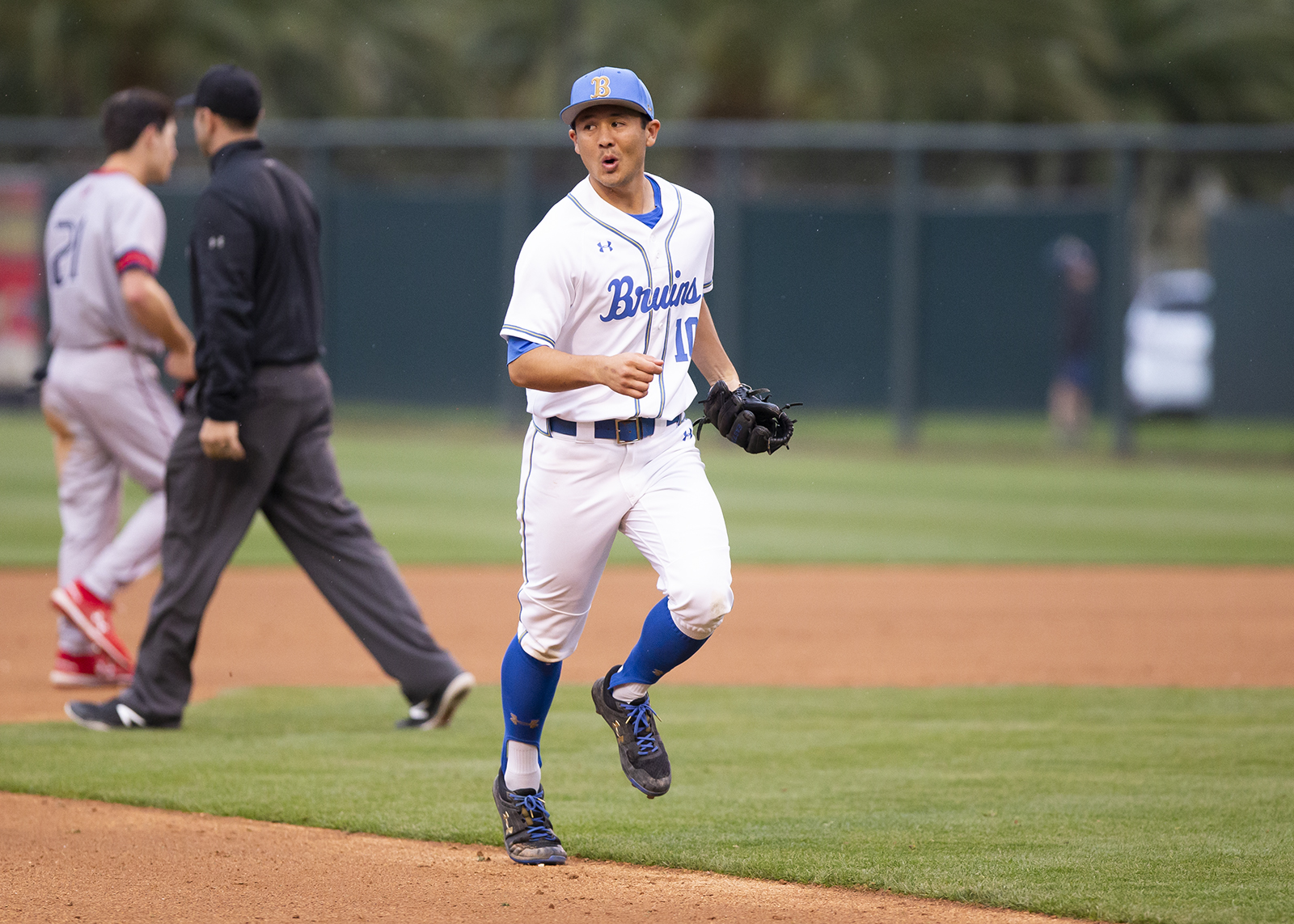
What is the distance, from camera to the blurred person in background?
1817 cm

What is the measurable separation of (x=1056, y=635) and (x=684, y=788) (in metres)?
3.60

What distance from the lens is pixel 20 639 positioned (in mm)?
7906

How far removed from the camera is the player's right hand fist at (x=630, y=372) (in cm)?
388

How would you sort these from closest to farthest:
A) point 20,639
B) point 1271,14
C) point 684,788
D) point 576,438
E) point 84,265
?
1. point 576,438
2. point 684,788
3. point 84,265
4. point 20,639
5. point 1271,14

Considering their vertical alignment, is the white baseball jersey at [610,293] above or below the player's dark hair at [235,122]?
below

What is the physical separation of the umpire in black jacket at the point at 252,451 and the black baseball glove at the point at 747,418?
76.7 inches

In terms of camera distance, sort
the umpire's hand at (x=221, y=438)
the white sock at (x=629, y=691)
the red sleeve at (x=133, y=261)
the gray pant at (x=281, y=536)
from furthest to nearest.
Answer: the red sleeve at (x=133, y=261)
the gray pant at (x=281, y=536)
the umpire's hand at (x=221, y=438)
the white sock at (x=629, y=691)

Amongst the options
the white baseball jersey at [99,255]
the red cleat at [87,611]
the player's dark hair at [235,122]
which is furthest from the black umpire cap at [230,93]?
the red cleat at [87,611]

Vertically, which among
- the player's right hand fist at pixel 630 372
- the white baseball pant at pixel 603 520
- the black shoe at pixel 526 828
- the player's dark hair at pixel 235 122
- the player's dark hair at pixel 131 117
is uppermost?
the player's dark hair at pixel 131 117

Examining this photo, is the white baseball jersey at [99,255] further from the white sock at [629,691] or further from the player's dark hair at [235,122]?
the white sock at [629,691]

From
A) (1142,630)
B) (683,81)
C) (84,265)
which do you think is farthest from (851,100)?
(84,265)

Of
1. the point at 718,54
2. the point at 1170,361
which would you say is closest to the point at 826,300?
the point at 1170,361

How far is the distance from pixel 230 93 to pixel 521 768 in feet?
9.21

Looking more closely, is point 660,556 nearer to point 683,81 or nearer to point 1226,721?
point 1226,721
